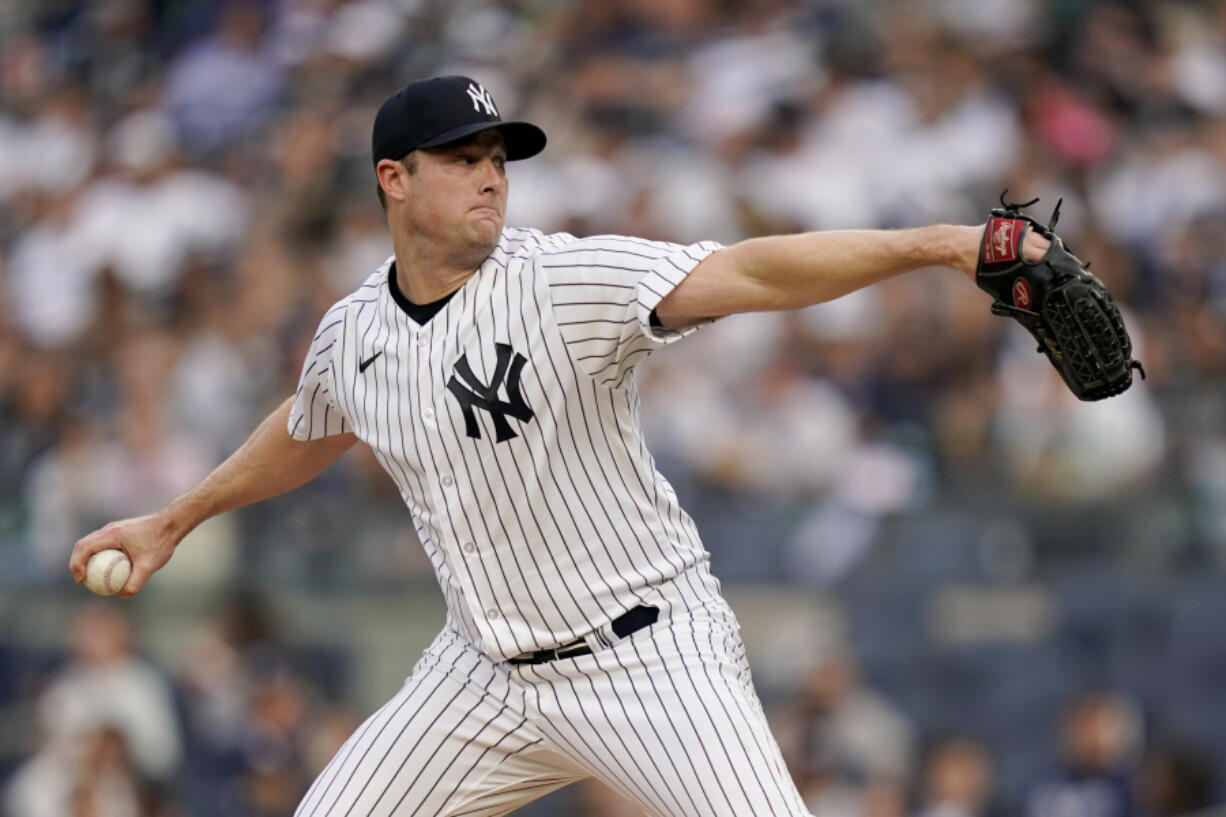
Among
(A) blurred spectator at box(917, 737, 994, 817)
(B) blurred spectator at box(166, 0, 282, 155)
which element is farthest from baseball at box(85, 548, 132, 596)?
(B) blurred spectator at box(166, 0, 282, 155)

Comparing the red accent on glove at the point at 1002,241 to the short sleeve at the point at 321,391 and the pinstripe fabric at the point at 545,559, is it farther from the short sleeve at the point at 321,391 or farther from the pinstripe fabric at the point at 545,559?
the short sleeve at the point at 321,391

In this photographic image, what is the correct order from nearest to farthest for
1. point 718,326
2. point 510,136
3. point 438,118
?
point 438,118 < point 510,136 < point 718,326

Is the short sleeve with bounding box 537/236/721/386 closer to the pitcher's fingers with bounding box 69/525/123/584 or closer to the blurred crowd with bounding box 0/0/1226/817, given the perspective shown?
the pitcher's fingers with bounding box 69/525/123/584

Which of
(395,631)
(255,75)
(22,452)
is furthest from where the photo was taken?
(255,75)

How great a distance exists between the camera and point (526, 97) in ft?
32.2

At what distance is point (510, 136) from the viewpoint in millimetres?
3807

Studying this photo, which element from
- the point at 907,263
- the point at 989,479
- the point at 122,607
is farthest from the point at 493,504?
the point at 122,607

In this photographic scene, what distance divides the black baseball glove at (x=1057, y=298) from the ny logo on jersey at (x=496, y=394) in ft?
3.15

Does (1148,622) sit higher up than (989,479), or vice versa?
(989,479)

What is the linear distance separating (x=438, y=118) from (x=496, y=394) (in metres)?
0.59

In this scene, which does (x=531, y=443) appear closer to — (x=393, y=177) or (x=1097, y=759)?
(x=393, y=177)

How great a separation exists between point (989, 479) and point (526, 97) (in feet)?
12.9

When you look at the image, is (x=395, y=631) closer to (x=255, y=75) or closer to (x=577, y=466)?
(x=577, y=466)

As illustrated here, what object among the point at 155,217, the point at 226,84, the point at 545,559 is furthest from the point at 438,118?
the point at 226,84
